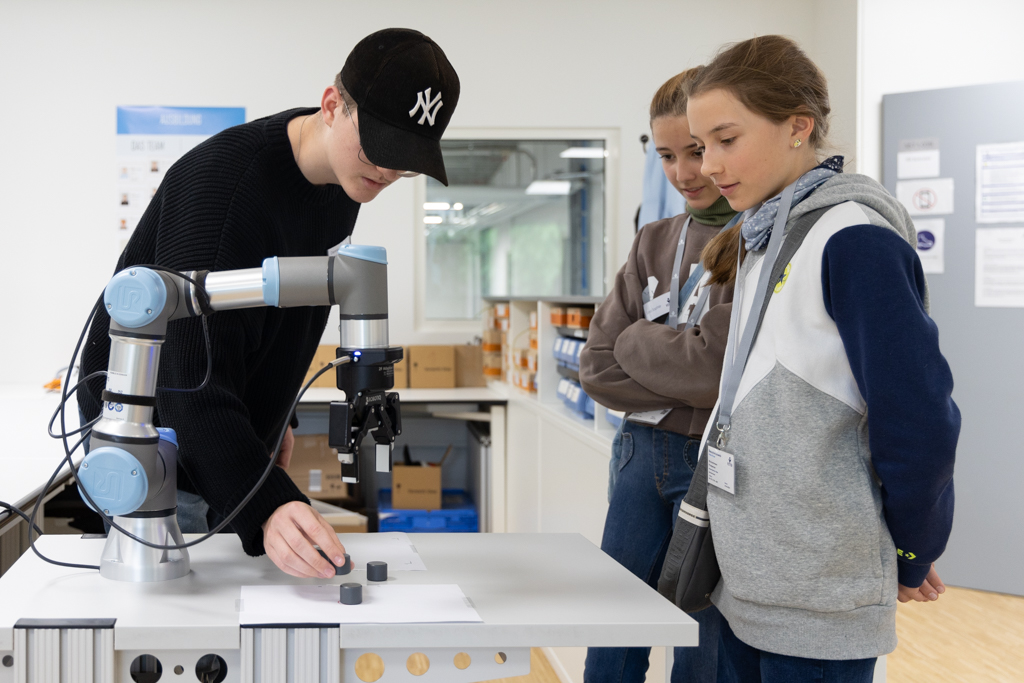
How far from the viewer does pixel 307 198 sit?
3.70 feet

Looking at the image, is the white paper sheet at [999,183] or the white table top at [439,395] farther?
the white table top at [439,395]

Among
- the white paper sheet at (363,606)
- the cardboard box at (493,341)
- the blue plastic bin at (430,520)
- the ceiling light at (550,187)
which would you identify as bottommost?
the blue plastic bin at (430,520)

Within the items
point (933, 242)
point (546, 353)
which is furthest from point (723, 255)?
point (933, 242)

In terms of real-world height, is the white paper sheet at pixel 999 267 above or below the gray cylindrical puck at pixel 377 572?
above

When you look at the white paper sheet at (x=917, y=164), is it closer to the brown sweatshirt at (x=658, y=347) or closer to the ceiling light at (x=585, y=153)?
the ceiling light at (x=585, y=153)

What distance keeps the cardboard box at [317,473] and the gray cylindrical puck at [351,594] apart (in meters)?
2.72

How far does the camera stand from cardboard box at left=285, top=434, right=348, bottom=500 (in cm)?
354

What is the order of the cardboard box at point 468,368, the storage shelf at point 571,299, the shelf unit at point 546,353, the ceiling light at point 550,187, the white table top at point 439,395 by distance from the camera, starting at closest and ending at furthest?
the shelf unit at point 546,353 → the storage shelf at point 571,299 → the white table top at point 439,395 → the cardboard box at point 468,368 → the ceiling light at point 550,187

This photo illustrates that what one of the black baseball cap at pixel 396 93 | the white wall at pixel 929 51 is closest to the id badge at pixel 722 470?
the black baseball cap at pixel 396 93

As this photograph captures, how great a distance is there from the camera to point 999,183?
10.0 ft

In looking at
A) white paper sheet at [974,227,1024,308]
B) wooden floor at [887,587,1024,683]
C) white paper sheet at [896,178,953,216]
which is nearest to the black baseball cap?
wooden floor at [887,587,1024,683]

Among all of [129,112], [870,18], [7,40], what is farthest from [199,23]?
[870,18]

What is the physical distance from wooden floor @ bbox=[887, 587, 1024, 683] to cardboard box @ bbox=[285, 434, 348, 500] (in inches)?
88.1

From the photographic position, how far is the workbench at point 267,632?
31.4 inches
